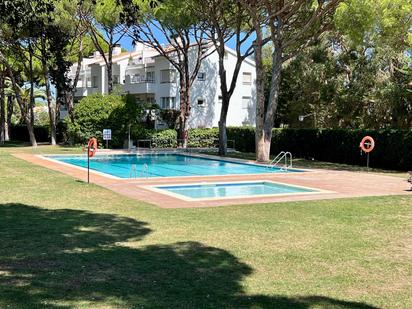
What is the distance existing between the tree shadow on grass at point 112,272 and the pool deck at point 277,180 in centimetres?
371

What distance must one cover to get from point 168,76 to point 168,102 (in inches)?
97.0

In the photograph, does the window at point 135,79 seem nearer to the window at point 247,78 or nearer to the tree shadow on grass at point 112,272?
the window at point 247,78

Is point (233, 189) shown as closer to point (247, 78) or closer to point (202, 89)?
point (202, 89)

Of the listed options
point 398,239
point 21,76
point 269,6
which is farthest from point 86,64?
point 398,239

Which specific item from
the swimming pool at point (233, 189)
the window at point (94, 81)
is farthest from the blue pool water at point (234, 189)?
the window at point (94, 81)

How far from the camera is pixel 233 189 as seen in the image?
16.2 meters

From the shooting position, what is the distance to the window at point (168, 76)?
1812 inches

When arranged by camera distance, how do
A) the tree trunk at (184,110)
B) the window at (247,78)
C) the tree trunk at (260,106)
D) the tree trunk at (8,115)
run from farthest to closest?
the tree trunk at (8,115)
the window at (247,78)
the tree trunk at (184,110)
the tree trunk at (260,106)

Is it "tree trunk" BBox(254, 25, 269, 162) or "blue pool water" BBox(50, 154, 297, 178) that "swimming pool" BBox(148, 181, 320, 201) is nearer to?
"blue pool water" BBox(50, 154, 297, 178)

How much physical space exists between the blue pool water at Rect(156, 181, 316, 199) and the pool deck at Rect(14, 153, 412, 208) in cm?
52

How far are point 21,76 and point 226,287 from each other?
47.0m

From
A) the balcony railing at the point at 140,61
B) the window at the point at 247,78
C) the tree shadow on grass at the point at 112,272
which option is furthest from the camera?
the balcony railing at the point at 140,61

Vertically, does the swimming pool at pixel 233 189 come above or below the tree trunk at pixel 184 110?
below

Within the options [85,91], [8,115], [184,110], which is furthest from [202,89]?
[8,115]
